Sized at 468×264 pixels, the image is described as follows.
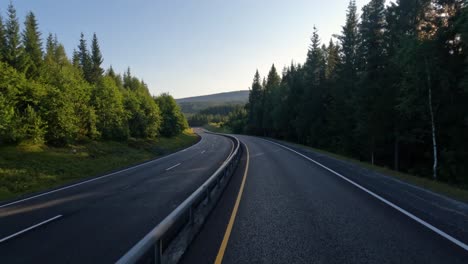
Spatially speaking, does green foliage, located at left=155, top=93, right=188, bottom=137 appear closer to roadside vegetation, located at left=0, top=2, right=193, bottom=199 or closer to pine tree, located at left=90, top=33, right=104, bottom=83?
roadside vegetation, located at left=0, top=2, right=193, bottom=199

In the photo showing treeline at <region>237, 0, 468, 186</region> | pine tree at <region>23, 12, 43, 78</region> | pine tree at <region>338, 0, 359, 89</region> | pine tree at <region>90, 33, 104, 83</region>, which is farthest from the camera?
pine tree at <region>90, 33, 104, 83</region>

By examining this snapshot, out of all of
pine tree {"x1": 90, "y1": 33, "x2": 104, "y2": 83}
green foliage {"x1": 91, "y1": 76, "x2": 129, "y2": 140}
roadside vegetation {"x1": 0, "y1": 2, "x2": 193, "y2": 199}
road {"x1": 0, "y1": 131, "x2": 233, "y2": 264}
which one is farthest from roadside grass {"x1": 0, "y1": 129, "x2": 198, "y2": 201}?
pine tree {"x1": 90, "y1": 33, "x2": 104, "y2": 83}

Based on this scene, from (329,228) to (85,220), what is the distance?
23.1ft

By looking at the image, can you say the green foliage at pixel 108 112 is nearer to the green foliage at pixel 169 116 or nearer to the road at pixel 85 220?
the green foliage at pixel 169 116

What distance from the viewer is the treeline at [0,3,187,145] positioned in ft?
77.3

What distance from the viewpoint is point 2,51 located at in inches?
1533

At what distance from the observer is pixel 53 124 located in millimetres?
26719

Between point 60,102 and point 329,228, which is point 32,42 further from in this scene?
point 329,228

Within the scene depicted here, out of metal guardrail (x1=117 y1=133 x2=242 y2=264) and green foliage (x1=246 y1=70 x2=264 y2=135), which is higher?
green foliage (x1=246 y1=70 x2=264 y2=135)

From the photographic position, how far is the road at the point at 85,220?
18.2 feet

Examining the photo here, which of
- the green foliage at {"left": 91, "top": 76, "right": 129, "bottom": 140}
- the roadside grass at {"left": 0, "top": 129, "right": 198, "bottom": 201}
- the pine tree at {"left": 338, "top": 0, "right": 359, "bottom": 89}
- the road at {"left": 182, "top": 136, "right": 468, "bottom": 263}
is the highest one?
the pine tree at {"left": 338, "top": 0, "right": 359, "bottom": 89}

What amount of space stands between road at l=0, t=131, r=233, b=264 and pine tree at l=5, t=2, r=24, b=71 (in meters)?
38.6

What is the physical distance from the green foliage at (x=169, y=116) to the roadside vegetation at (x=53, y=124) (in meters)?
9.84

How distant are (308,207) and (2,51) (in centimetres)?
5123
